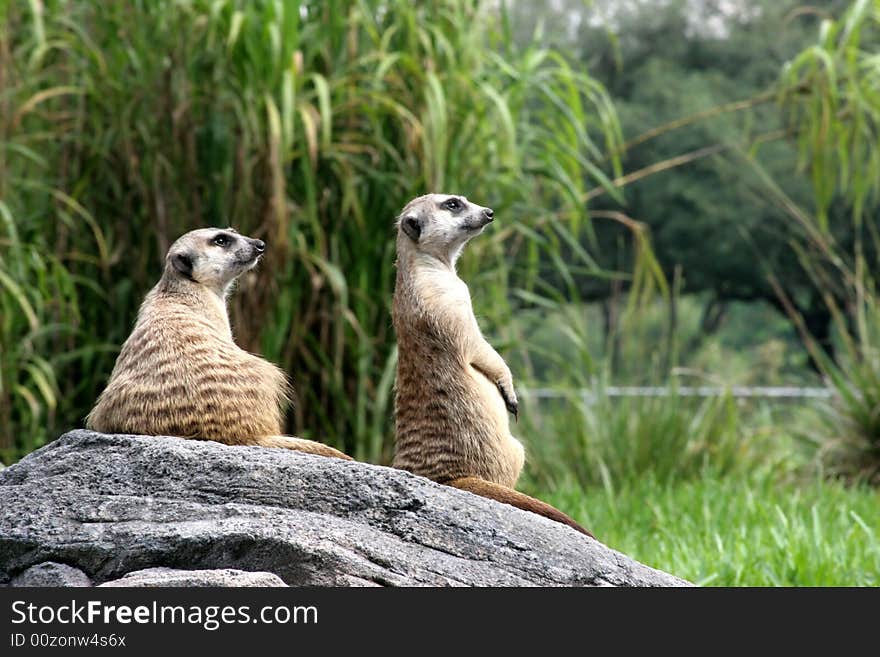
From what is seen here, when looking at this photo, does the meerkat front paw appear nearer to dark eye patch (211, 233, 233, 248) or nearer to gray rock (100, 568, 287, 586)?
dark eye patch (211, 233, 233, 248)

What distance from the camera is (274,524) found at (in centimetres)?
240

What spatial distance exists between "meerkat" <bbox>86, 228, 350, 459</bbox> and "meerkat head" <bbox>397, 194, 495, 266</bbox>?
0.39 metres

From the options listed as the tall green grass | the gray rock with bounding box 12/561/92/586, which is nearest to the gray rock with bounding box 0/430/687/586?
the gray rock with bounding box 12/561/92/586

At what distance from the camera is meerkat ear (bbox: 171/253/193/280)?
9.65 feet

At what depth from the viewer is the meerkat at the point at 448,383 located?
9.37 ft

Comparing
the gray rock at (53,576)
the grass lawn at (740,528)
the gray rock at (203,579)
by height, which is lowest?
the grass lawn at (740,528)

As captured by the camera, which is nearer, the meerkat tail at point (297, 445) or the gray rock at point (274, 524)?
the gray rock at point (274, 524)

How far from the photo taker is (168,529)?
2.43 meters

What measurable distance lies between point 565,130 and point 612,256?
14.6 metres

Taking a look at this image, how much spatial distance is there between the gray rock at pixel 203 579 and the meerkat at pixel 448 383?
703mm

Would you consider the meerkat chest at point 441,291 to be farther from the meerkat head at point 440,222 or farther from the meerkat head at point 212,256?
the meerkat head at point 212,256

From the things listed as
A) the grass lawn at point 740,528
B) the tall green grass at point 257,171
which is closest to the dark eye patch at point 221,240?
the tall green grass at point 257,171
